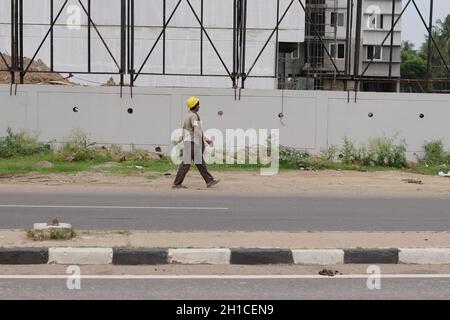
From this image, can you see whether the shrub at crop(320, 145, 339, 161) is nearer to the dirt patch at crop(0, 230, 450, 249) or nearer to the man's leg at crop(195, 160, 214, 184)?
the man's leg at crop(195, 160, 214, 184)

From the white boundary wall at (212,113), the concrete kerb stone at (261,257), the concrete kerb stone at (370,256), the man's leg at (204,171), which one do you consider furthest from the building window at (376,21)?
the concrete kerb stone at (261,257)

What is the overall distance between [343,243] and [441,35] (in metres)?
66.1

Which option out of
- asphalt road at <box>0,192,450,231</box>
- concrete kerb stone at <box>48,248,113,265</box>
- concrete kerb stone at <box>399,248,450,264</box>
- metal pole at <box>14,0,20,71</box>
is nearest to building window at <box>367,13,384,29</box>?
metal pole at <box>14,0,20,71</box>

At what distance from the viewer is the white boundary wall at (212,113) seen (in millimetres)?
19094

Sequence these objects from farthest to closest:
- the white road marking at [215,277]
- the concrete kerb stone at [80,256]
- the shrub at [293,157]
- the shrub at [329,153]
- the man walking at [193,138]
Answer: the shrub at [329,153]
the shrub at [293,157]
the man walking at [193,138]
the concrete kerb stone at [80,256]
the white road marking at [215,277]

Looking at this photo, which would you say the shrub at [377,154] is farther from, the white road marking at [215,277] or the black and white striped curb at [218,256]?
the white road marking at [215,277]

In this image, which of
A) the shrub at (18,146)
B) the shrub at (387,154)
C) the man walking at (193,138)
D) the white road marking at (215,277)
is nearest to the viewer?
the white road marking at (215,277)

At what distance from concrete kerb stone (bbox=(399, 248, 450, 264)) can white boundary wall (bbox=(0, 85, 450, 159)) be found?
1241 centimetres

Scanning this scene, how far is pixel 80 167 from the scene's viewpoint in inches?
651

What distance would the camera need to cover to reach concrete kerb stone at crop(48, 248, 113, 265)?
21.7 feet

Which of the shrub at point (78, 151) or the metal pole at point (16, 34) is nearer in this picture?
the shrub at point (78, 151)

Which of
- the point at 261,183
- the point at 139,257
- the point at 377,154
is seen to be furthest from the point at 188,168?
the point at 377,154

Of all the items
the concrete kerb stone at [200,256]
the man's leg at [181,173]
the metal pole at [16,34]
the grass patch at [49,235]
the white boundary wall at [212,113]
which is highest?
the metal pole at [16,34]

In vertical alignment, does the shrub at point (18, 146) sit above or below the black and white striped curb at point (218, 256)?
above
